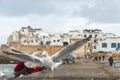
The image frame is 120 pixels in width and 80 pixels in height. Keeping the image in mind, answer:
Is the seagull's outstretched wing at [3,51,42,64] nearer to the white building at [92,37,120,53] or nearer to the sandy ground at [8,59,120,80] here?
the sandy ground at [8,59,120,80]

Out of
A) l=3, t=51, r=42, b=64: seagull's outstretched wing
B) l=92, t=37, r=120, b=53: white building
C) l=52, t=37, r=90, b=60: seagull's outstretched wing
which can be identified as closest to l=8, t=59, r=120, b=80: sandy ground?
l=3, t=51, r=42, b=64: seagull's outstretched wing

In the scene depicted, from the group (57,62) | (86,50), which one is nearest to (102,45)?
(86,50)

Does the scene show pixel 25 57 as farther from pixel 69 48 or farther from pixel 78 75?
pixel 78 75

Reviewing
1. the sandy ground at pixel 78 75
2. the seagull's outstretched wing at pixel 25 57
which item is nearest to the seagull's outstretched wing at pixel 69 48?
the seagull's outstretched wing at pixel 25 57

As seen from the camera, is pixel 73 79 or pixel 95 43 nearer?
pixel 73 79

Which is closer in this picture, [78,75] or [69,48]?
[69,48]

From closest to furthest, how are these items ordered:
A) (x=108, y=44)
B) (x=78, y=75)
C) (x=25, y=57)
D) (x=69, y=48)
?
(x=69, y=48) → (x=25, y=57) → (x=78, y=75) → (x=108, y=44)

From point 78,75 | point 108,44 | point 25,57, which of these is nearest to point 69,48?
point 25,57

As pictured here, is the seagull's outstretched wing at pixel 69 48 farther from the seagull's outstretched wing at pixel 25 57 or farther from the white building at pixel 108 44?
the white building at pixel 108 44

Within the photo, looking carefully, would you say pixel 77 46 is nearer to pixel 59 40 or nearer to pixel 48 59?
pixel 48 59

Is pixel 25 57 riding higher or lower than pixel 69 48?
lower

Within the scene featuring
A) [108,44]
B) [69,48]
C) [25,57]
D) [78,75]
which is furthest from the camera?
[108,44]

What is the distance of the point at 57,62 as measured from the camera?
2589 centimetres

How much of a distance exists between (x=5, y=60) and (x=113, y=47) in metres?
25.4
